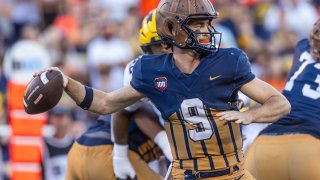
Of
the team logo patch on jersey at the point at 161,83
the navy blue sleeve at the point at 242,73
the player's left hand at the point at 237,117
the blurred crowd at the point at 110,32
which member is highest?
the navy blue sleeve at the point at 242,73

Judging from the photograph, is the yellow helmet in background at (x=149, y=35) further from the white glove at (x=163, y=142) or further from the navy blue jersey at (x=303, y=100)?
the navy blue jersey at (x=303, y=100)

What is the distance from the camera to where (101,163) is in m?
7.07

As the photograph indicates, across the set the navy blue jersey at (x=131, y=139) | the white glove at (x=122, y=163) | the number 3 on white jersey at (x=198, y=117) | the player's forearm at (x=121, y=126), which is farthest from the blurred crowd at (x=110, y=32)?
the number 3 on white jersey at (x=198, y=117)

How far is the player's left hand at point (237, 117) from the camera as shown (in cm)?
523

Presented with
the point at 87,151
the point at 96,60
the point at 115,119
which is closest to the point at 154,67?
the point at 115,119

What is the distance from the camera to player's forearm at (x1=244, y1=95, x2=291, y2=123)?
5340 mm

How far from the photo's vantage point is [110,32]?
1273 cm

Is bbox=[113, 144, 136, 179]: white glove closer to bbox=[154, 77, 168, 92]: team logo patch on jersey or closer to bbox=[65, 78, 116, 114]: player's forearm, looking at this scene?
bbox=[65, 78, 116, 114]: player's forearm

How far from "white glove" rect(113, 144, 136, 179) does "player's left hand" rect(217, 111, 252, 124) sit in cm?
170

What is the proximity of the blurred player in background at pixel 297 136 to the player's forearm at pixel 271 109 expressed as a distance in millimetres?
953

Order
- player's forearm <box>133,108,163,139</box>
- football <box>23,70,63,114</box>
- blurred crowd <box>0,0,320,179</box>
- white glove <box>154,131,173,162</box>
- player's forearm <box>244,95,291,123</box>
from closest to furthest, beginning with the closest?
player's forearm <box>244,95,291,123</box> < football <box>23,70,63,114</box> < white glove <box>154,131,173,162</box> < player's forearm <box>133,108,163,139</box> < blurred crowd <box>0,0,320,179</box>

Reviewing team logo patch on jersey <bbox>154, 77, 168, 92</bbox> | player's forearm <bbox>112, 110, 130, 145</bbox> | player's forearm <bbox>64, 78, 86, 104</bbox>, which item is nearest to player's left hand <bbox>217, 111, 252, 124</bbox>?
team logo patch on jersey <bbox>154, 77, 168, 92</bbox>

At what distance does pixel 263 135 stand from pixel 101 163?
129 cm

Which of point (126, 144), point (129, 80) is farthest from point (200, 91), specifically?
point (126, 144)
